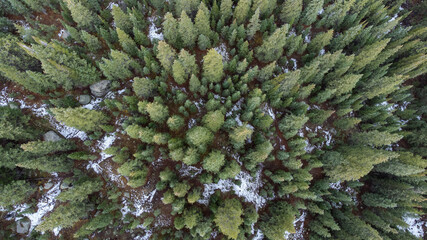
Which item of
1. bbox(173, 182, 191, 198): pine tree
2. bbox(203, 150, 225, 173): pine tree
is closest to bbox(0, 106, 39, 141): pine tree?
bbox(173, 182, 191, 198): pine tree

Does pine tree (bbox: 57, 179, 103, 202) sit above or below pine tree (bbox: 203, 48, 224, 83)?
below

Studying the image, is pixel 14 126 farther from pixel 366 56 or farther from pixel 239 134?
pixel 366 56

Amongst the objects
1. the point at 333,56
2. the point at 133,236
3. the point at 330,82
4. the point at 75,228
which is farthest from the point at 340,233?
the point at 75,228

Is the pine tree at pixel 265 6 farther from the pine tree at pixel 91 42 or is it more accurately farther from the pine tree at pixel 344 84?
the pine tree at pixel 91 42

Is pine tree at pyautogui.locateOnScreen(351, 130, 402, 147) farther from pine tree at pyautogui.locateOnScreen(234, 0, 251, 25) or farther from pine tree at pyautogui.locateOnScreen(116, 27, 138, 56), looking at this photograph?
pine tree at pyautogui.locateOnScreen(116, 27, 138, 56)

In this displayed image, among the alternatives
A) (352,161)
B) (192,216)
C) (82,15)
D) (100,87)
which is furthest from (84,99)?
(352,161)

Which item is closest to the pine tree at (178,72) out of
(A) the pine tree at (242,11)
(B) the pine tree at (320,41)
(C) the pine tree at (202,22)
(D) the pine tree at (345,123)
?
(C) the pine tree at (202,22)
